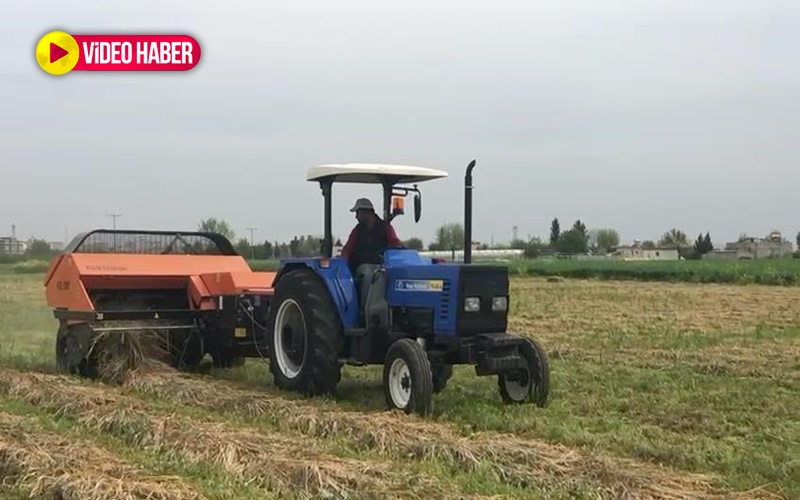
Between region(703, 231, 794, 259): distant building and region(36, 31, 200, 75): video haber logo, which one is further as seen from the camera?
region(703, 231, 794, 259): distant building

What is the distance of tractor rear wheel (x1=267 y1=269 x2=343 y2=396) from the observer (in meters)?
8.88

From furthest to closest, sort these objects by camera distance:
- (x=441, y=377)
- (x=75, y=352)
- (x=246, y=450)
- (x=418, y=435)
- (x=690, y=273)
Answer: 1. (x=690, y=273)
2. (x=75, y=352)
3. (x=441, y=377)
4. (x=418, y=435)
5. (x=246, y=450)

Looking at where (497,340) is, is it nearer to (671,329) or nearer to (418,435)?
(418,435)

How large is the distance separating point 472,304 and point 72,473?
3923mm

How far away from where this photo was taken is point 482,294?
8227 mm

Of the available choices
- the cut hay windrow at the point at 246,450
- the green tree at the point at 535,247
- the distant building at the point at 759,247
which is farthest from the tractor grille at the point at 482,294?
the distant building at the point at 759,247

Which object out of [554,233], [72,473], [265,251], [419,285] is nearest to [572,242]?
[554,233]

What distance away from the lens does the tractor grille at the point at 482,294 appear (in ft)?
26.7

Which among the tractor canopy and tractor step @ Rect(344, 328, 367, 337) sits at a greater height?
the tractor canopy

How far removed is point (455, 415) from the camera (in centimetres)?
779

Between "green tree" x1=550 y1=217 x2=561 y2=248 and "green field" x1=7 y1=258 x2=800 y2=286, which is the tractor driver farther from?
"green tree" x1=550 y1=217 x2=561 y2=248

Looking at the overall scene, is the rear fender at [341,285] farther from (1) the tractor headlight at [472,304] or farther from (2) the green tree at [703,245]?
(2) the green tree at [703,245]

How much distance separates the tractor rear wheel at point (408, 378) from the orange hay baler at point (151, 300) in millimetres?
2756

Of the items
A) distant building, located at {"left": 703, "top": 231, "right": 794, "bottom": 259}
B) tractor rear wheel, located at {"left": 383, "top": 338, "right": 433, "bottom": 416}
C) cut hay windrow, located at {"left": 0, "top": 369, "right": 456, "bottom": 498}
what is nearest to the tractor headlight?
tractor rear wheel, located at {"left": 383, "top": 338, "right": 433, "bottom": 416}
